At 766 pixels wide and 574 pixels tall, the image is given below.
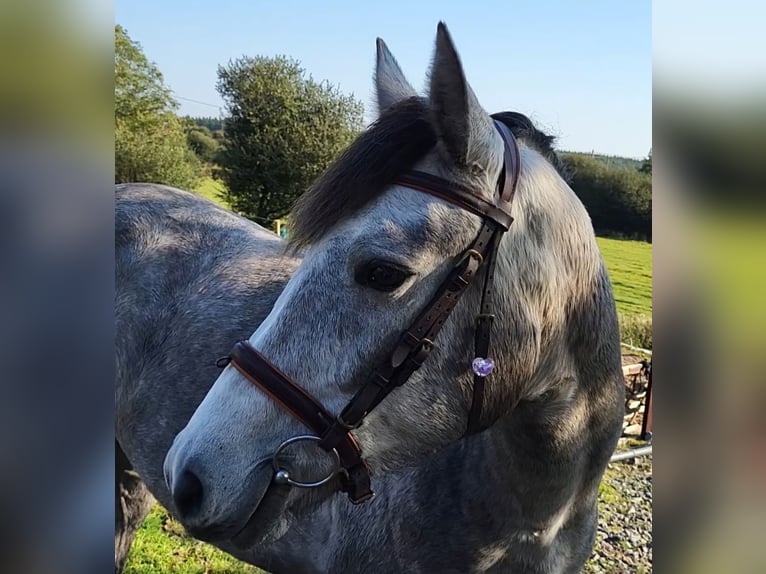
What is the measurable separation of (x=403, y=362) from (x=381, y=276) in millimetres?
206

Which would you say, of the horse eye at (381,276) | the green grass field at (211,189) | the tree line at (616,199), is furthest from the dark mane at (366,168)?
the green grass field at (211,189)

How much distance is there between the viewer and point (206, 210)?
3.30 metres

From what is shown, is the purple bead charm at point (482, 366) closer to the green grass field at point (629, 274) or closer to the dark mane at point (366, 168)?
the dark mane at point (366, 168)

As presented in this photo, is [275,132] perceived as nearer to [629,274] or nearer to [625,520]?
[629,274]

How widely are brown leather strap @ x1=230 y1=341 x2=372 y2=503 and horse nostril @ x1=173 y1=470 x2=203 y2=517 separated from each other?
0.25 metres

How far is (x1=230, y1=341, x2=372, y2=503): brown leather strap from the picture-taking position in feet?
4.21

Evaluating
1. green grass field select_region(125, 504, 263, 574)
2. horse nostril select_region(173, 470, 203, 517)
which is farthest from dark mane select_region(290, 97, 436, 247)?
green grass field select_region(125, 504, 263, 574)

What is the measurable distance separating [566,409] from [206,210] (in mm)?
2428

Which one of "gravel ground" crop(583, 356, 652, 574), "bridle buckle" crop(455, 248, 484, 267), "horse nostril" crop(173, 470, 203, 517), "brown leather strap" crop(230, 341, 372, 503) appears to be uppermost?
"bridle buckle" crop(455, 248, 484, 267)

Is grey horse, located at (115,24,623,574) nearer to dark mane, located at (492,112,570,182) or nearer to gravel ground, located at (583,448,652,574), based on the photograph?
dark mane, located at (492,112,570,182)

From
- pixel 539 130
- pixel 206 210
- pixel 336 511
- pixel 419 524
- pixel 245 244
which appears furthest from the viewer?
pixel 206 210
